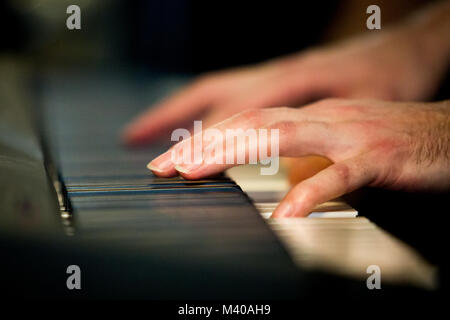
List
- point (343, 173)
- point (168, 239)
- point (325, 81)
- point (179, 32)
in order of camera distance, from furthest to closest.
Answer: point (179, 32), point (325, 81), point (343, 173), point (168, 239)

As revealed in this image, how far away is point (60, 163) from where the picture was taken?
3.50 feet

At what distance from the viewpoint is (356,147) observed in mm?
1044

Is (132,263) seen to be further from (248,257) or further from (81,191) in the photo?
(81,191)

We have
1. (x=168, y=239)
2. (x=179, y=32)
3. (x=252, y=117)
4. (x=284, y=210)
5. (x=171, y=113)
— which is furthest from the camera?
(x=179, y=32)

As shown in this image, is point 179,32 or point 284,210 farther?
point 179,32

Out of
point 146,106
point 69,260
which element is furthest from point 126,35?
point 69,260

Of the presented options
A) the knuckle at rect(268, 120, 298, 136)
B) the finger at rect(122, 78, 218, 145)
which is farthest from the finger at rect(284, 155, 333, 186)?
the finger at rect(122, 78, 218, 145)

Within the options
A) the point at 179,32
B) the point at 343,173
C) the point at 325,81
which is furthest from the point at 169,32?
the point at 343,173

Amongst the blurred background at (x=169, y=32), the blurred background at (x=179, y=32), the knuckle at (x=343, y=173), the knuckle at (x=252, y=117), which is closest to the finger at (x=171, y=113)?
the knuckle at (x=252, y=117)

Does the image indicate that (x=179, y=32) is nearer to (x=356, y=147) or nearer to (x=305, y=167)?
(x=305, y=167)

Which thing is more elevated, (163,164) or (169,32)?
(169,32)

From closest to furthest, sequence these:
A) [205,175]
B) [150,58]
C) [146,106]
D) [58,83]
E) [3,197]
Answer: [3,197] < [205,175] < [146,106] < [58,83] < [150,58]

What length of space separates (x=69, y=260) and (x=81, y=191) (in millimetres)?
284

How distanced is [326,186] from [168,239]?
321mm
